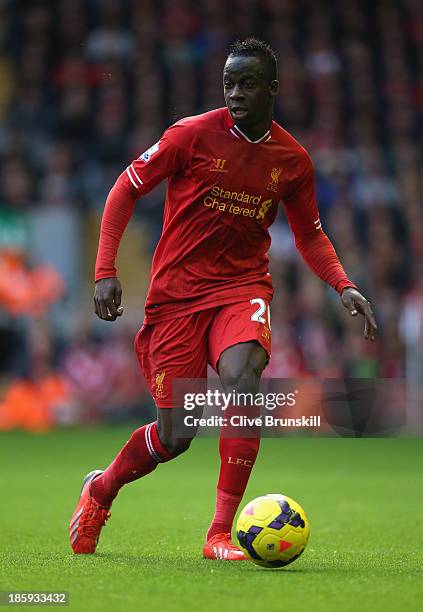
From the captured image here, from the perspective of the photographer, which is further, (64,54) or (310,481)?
(64,54)

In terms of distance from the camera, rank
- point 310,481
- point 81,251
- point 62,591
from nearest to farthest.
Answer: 1. point 62,591
2. point 310,481
3. point 81,251

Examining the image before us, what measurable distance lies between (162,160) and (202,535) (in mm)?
2157

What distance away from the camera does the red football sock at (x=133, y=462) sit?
605 cm

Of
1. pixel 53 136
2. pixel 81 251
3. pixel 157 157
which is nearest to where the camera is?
pixel 157 157

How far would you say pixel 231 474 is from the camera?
603 centimetres

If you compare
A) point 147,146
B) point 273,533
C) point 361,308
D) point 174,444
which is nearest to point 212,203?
point 361,308

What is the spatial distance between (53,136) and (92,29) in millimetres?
2264

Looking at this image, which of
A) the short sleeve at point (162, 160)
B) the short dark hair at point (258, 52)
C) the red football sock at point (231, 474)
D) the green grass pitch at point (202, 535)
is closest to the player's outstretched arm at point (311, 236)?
the short dark hair at point (258, 52)

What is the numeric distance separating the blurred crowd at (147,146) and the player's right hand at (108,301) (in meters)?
10.2

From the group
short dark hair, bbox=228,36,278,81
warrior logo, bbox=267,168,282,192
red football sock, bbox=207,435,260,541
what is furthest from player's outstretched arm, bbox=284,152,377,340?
red football sock, bbox=207,435,260,541

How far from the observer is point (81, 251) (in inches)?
694

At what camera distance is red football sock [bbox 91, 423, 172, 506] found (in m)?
6.05

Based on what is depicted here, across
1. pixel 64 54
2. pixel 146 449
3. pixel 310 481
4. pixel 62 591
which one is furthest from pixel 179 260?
pixel 64 54

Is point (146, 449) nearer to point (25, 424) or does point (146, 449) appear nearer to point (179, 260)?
point (179, 260)
